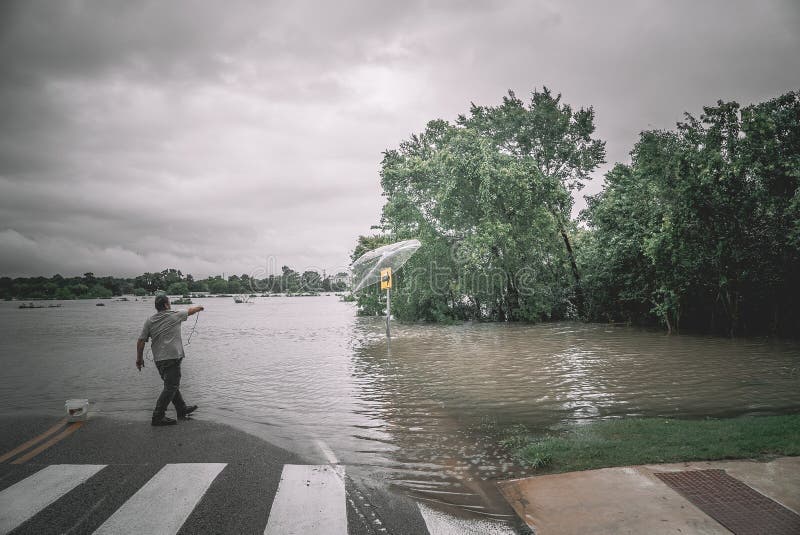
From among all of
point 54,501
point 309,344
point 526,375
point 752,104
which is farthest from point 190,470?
point 752,104

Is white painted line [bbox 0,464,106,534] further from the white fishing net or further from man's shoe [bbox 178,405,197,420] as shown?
the white fishing net

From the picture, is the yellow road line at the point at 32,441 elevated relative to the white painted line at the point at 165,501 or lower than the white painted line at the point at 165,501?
lower

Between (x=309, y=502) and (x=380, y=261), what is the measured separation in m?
13.5

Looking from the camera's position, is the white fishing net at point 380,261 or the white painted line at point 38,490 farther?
the white fishing net at point 380,261

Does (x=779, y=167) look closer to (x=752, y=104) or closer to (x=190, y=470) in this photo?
(x=752, y=104)

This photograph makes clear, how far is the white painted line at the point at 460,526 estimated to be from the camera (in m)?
3.66

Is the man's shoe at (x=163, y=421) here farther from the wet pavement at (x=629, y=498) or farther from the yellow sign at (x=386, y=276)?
the yellow sign at (x=386, y=276)

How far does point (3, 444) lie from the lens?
6109 millimetres

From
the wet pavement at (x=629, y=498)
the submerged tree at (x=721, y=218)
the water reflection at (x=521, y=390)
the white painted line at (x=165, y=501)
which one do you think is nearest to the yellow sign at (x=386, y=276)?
the water reflection at (x=521, y=390)

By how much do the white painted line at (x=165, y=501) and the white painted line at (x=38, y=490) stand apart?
2.55 ft

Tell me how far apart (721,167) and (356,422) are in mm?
A: 14914

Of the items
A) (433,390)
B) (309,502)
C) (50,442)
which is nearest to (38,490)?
(50,442)

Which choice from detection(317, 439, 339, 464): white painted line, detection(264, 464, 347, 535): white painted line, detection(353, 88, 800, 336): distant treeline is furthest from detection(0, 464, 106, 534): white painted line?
detection(353, 88, 800, 336): distant treeline

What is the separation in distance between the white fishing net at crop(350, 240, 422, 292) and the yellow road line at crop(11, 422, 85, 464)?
1165 centimetres
